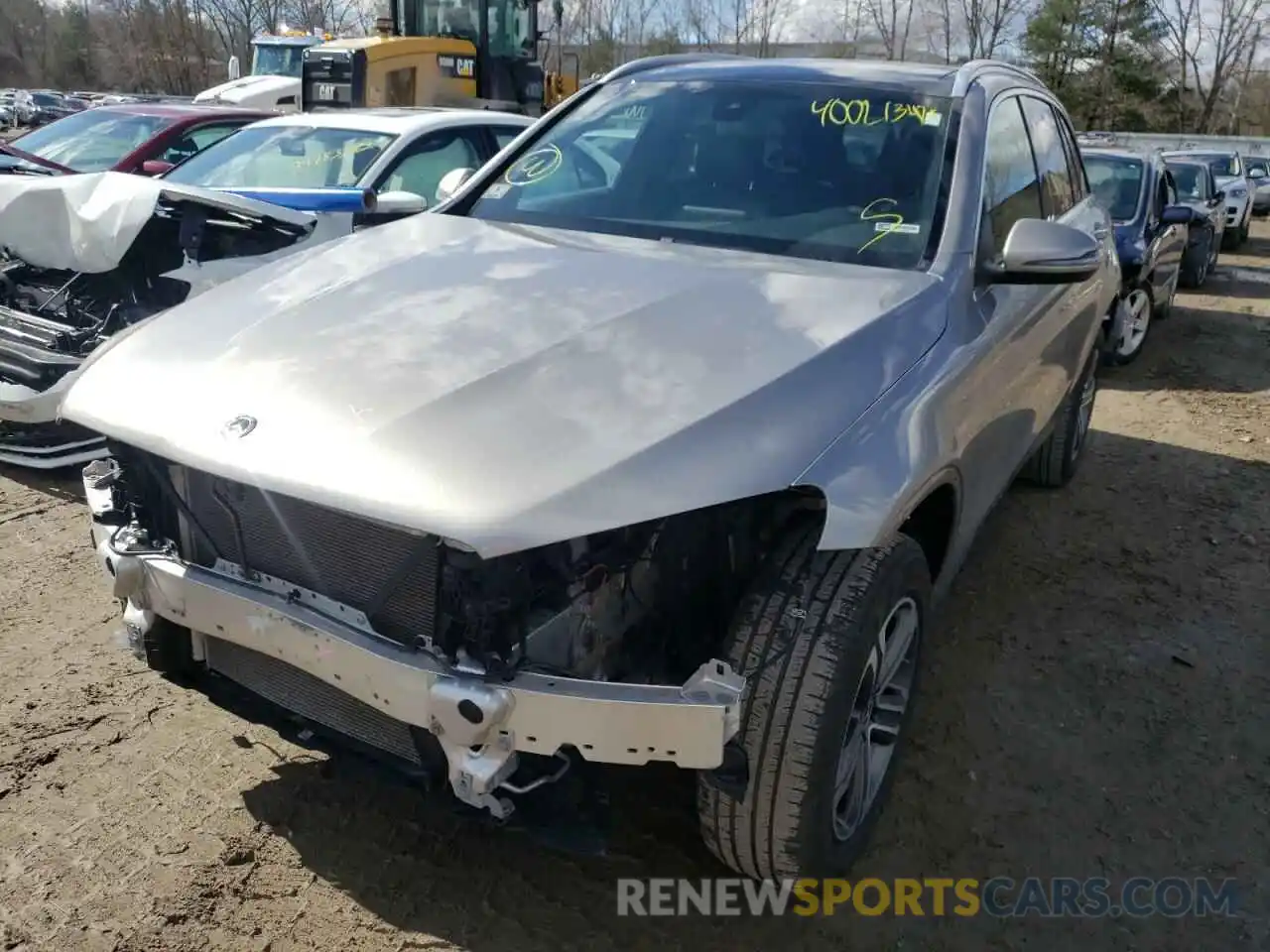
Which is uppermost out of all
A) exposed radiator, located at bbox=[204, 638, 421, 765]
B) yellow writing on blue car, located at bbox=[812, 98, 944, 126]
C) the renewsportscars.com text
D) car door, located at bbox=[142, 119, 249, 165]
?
yellow writing on blue car, located at bbox=[812, 98, 944, 126]

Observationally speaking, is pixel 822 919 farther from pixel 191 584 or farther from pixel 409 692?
pixel 191 584

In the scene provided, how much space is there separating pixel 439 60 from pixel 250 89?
6234 mm

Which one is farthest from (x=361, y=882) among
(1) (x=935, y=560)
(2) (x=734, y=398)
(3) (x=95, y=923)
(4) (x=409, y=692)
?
(1) (x=935, y=560)

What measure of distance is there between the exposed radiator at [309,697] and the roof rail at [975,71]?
2.52 meters

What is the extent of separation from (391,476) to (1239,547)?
4313 mm

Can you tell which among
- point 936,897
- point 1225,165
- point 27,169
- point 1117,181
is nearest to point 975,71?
point 936,897

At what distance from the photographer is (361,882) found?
2561mm

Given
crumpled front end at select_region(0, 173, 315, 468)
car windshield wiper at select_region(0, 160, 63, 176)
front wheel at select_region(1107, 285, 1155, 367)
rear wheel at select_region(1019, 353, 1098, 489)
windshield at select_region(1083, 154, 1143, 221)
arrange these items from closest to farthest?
crumpled front end at select_region(0, 173, 315, 468) → rear wheel at select_region(1019, 353, 1098, 489) → car windshield wiper at select_region(0, 160, 63, 176) → front wheel at select_region(1107, 285, 1155, 367) → windshield at select_region(1083, 154, 1143, 221)

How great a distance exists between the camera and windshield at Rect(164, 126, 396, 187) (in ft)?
21.6

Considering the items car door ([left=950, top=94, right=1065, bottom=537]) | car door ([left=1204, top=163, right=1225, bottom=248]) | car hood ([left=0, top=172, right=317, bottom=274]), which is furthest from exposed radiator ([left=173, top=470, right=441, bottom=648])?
car door ([left=1204, top=163, right=1225, bottom=248])

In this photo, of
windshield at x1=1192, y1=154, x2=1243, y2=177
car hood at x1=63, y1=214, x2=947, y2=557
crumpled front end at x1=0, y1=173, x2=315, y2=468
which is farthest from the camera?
windshield at x1=1192, y1=154, x2=1243, y2=177

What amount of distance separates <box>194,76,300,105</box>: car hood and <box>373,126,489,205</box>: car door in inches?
420

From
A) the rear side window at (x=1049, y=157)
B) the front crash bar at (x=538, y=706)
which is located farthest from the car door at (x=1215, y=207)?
the front crash bar at (x=538, y=706)

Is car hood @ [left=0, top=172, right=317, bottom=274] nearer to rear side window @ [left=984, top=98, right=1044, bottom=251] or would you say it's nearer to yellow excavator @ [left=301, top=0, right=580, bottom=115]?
rear side window @ [left=984, top=98, right=1044, bottom=251]
